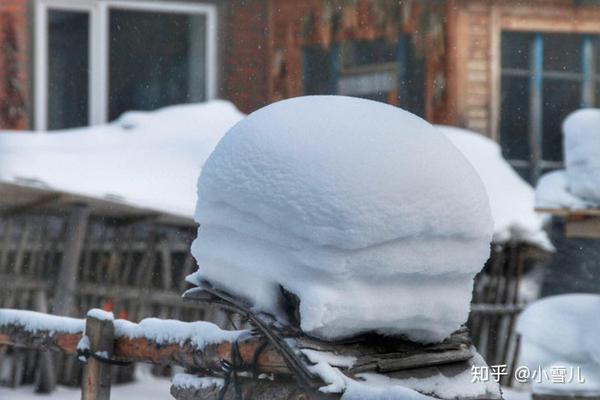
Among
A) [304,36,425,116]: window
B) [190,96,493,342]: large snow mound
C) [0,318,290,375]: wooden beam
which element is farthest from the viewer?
[304,36,425,116]: window

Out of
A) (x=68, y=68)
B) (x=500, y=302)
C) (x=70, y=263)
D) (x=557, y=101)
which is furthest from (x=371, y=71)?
(x=70, y=263)

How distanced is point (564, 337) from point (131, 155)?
4511mm

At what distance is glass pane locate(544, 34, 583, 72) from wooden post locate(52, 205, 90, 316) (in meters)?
5.09

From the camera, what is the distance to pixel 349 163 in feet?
8.75

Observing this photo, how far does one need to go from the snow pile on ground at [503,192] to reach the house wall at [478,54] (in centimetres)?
18

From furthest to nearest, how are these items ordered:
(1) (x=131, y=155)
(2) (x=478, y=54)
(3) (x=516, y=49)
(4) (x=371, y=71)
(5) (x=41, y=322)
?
(4) (x=371, y=71), (3) (x=516, y=49), (2) (x=478, y=54), (1) (x=131, y=155), (5) (x=41, y=322)

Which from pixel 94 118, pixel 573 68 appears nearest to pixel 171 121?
pixel 94 118

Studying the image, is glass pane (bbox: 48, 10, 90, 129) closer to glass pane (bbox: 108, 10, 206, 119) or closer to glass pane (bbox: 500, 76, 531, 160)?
glass pane (bbox: 108, 10, 206, 119)

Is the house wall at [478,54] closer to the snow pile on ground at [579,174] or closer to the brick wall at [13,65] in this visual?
the snow pile on ground at [579,174]

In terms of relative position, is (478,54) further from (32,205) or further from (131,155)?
(32,205)

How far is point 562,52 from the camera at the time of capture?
1148 cm

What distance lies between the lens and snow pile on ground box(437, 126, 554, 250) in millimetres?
10188

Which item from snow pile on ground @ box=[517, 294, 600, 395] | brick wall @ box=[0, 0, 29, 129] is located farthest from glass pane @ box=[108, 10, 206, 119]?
snow pile on ground @ box=[517, 294, 600, 395]

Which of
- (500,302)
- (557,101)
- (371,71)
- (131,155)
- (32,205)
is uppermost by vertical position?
(371,71)
